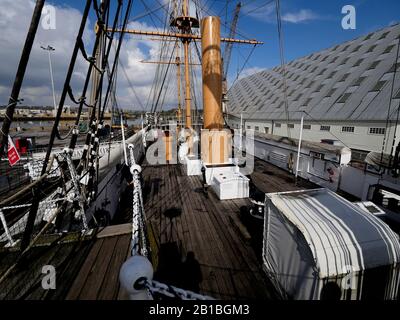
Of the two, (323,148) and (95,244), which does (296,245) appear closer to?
(95,244)

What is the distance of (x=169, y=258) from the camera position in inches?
177

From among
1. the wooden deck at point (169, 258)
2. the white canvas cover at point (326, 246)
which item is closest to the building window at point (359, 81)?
the wooden deck at point (169, 258)

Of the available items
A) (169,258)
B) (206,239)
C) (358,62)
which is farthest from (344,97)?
(169,258)

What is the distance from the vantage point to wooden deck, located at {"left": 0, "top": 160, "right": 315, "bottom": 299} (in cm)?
286

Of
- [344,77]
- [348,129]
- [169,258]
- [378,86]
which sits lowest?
[169,258]

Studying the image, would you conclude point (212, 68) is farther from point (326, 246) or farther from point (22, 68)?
point (326, 246)

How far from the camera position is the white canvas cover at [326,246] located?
8.38 ft

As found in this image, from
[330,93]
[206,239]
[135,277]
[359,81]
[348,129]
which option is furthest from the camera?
[330,93]

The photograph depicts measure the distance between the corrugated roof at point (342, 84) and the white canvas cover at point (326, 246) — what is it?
50.9 feet

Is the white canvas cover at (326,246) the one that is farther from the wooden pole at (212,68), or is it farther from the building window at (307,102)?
the building window at (307,102)

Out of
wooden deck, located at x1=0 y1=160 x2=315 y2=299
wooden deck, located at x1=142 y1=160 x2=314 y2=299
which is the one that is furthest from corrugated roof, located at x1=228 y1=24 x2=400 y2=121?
wooden deck, located at x1=0 y1=160 x2=315 y2=299

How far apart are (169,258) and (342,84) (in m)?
22.9

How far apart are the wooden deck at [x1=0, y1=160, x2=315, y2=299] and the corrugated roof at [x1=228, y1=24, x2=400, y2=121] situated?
617 inches

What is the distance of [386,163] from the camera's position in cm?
670
